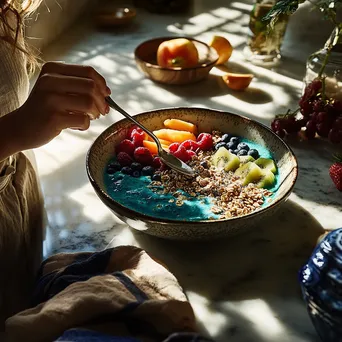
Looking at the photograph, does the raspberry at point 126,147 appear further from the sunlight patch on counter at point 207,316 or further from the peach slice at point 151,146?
the sunlight patch on counter at point 207,316

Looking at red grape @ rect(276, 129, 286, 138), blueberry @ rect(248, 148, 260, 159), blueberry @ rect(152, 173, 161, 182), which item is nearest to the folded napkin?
blueberry @ rect(152, 173, 161, 182)

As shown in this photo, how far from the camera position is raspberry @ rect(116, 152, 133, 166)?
0.92 m

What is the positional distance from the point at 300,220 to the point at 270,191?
68 mm

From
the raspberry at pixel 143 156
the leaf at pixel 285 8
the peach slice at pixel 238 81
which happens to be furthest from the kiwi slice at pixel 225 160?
the peach slice at pixel 238 81

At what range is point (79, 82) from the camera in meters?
0.71

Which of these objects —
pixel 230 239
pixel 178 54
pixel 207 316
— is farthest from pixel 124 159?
pixel 178 54

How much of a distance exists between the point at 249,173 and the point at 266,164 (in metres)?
0.05

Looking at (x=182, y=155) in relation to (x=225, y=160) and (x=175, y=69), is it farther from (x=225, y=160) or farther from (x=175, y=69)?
(x=175, y=69)

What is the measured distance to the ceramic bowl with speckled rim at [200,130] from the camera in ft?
2.39

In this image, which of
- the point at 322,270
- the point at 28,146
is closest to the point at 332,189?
the point at 322,270

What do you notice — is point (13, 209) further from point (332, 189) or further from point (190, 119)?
point (332, 189)

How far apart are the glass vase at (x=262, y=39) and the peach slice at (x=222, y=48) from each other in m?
0.07

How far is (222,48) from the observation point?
1.49 meters

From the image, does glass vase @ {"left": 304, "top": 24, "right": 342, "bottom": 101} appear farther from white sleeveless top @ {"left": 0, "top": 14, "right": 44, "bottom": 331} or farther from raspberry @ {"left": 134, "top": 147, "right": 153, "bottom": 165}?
white sleeveless top @ {"left": 0, "top": 14, "right": 44, "bottom": 331}
